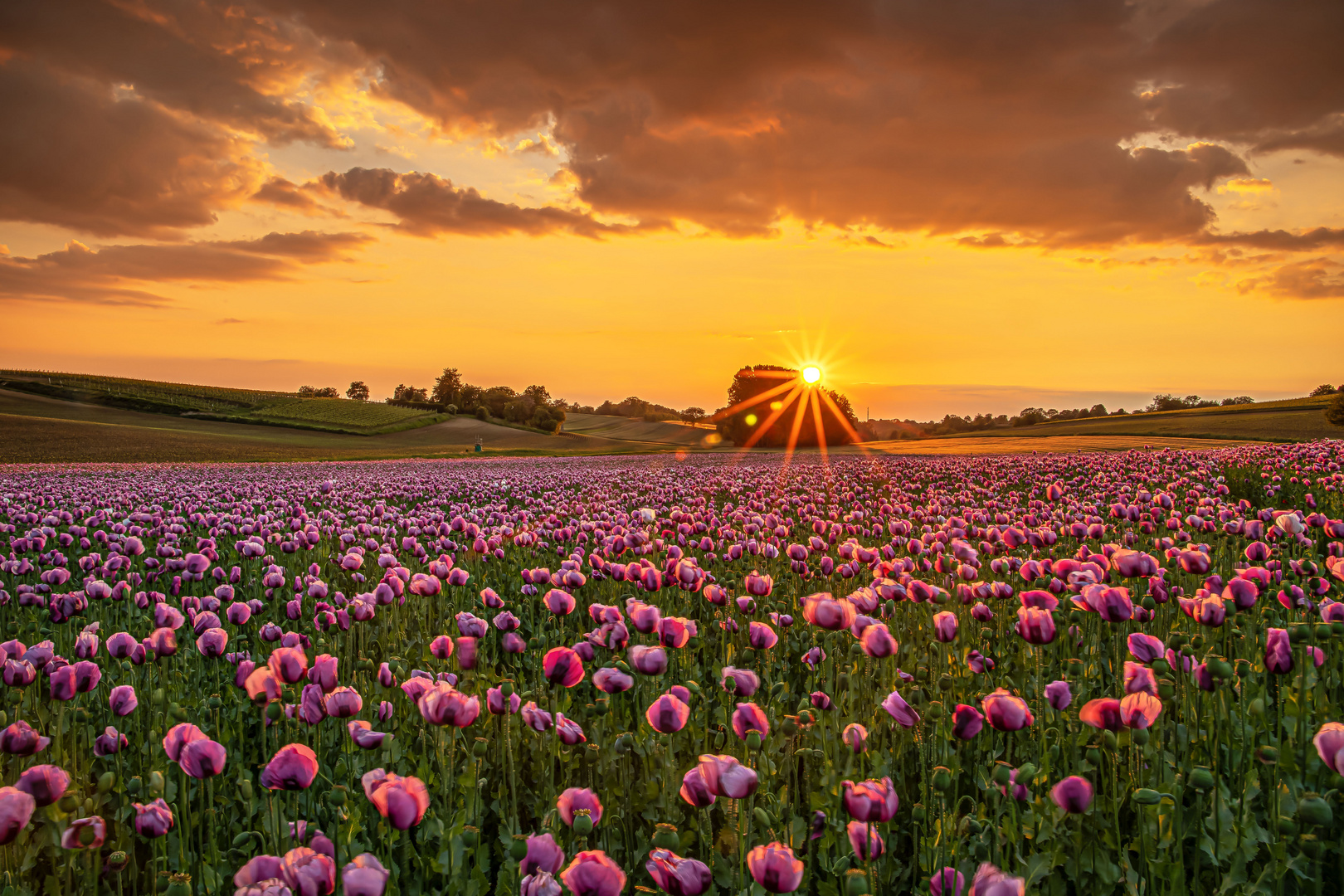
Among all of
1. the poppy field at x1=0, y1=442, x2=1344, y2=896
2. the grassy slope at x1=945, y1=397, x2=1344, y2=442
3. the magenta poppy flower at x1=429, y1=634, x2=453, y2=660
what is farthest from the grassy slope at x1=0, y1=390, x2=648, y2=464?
→ the magenta poppy flower at x1=429, y1=634, x2=453, y2=660

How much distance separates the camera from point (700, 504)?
1158cm

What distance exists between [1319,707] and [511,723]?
411cm

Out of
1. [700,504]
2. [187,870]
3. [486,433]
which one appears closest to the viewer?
[187,870]

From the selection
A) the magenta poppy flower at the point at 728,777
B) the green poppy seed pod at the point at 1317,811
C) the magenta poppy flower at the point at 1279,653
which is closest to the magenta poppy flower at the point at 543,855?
the magenta poppy flower at the point at 728,777

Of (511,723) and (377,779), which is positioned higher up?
(377,779)

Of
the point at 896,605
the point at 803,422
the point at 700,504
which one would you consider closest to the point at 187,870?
the point at 896,605

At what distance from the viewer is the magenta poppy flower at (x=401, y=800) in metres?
2.13

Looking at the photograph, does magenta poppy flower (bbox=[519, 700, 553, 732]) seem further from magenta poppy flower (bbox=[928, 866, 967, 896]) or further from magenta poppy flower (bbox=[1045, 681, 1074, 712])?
magenta poppy flower (bbox=[1045, 681, 1074, 712])

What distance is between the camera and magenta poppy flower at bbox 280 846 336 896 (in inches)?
72.8

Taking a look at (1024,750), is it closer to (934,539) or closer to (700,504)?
(934,539)

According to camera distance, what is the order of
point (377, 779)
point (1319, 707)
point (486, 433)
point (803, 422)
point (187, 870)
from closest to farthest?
point (377, 779) < point (187, 870) < point (1319, 707) < point (803, 422) < point (486, 433)

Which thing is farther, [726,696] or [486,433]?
[486,433]

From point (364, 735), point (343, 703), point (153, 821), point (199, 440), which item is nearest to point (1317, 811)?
point (364, 735)

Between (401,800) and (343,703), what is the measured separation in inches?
44.6
